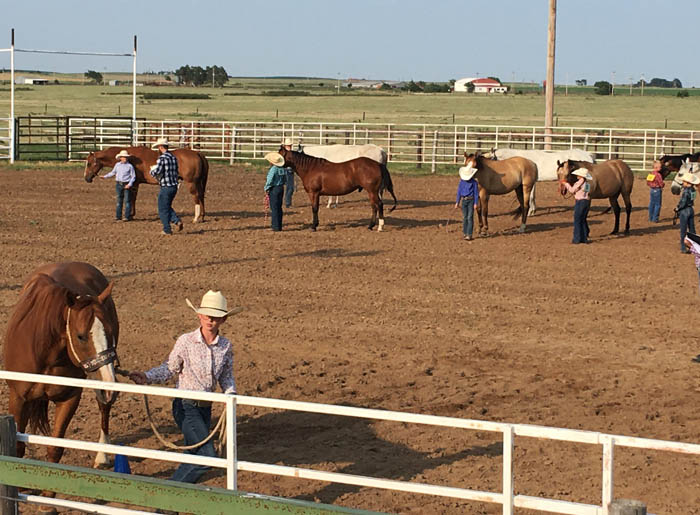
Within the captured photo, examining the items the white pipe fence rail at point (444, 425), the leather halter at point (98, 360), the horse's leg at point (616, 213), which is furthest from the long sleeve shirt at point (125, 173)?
the white pipe fence rail at point (444, 425)

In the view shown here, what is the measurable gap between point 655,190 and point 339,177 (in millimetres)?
6246

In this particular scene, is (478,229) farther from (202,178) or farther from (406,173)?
(406,173)

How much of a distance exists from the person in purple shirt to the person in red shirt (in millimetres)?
A: 9778

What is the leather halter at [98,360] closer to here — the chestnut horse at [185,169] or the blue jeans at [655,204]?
the chestnut horse at [185,169]

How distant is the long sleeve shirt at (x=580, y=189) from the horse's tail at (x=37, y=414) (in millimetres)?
12512

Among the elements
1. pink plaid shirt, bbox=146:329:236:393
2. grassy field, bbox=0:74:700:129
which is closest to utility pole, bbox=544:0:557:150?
pink plaid shirt, bbox=146:329:236:393

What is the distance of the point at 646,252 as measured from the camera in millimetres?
17109

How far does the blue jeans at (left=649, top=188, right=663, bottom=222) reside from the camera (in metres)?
20.4

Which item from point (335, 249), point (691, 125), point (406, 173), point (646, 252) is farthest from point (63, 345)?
point (691, 125)

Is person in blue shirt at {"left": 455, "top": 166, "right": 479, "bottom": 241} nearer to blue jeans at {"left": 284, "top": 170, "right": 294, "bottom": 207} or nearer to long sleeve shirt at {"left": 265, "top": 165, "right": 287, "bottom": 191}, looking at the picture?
long sleeve shirt at {"left": 265, "top": 165, "right": 287, "bottom": 191}

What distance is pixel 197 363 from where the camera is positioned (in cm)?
636

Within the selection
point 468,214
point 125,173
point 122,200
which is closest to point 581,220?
point 468,214

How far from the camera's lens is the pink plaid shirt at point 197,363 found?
6.35m

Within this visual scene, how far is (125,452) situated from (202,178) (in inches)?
575
